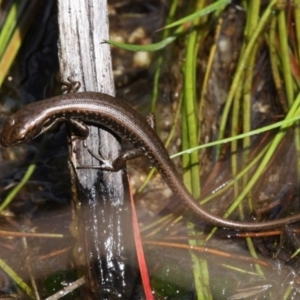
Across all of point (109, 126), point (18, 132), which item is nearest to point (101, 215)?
point (109, 126)

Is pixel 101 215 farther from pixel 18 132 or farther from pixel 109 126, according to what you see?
pixel 18 132

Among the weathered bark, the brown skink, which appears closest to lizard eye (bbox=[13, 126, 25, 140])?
the brown skink

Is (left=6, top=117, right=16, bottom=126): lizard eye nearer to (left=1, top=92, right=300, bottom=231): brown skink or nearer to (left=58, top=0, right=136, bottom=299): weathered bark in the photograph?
(left=1, top=92, right=300, bottom=231): brown skink

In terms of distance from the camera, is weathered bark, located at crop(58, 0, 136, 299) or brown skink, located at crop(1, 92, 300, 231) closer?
weathered bark, located at crop(58, 0, 136, 299)

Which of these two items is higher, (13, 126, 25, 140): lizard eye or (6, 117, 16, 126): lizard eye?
(6, 117, 16, 126): lizard eye

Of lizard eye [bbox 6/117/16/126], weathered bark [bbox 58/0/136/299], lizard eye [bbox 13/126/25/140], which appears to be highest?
lizard eye [bbox 6/117/16/126]

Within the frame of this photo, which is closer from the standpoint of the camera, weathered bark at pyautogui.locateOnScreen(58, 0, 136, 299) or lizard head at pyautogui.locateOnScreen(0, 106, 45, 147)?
weathered bark at pyautogui.locateOnScreen(58, 0, 136, 299)

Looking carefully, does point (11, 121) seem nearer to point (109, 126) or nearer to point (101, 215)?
point (109, 126)

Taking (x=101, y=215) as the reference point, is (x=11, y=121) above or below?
above

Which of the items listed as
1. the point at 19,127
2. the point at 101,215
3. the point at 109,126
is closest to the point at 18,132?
the point at 19,127

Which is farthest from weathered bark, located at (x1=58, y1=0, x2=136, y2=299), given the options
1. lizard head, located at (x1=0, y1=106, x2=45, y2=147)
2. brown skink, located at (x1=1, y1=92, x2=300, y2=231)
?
lizard head, located at (x1=0, y1=106, x2=45, y2=147)
